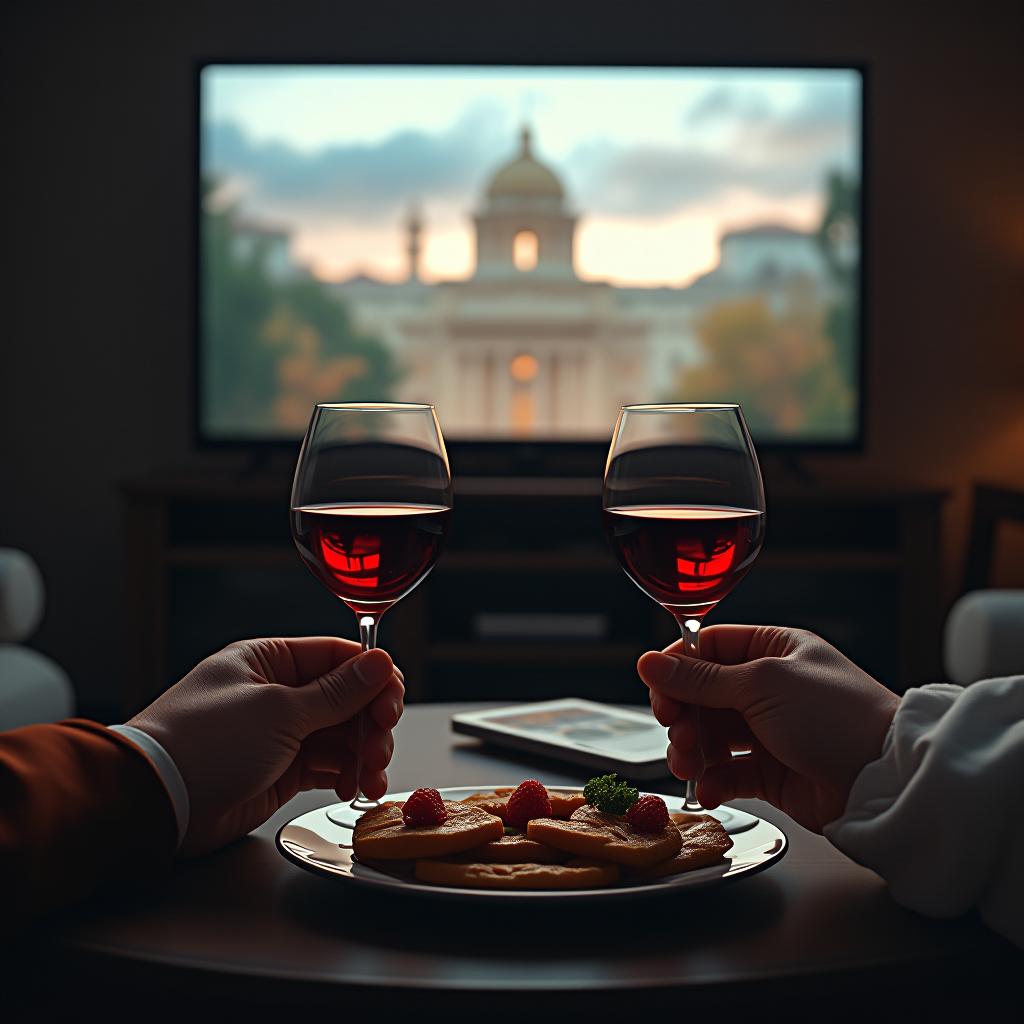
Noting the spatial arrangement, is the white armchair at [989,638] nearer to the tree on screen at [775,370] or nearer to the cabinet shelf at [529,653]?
the cabinet shelf at [529,653]

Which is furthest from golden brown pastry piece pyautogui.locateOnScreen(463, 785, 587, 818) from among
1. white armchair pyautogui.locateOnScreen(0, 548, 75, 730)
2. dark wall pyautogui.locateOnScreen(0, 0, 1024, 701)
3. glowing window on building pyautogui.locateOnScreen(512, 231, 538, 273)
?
dark wall pyautogui.locateOnScreen(0, 0, 1024, 701)

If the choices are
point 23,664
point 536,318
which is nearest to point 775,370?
point 536,318

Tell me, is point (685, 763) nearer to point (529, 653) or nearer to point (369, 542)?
point (369, 542)

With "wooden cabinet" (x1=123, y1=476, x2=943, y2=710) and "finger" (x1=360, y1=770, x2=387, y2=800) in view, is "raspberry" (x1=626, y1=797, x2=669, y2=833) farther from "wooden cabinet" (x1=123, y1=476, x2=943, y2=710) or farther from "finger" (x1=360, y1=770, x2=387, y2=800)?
"wooden cabinet" (x1=123, y1=476, x2=943, y2=710)

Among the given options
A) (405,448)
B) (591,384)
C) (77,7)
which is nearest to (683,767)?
(405,448)

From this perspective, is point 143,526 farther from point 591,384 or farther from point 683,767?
point 683,767
